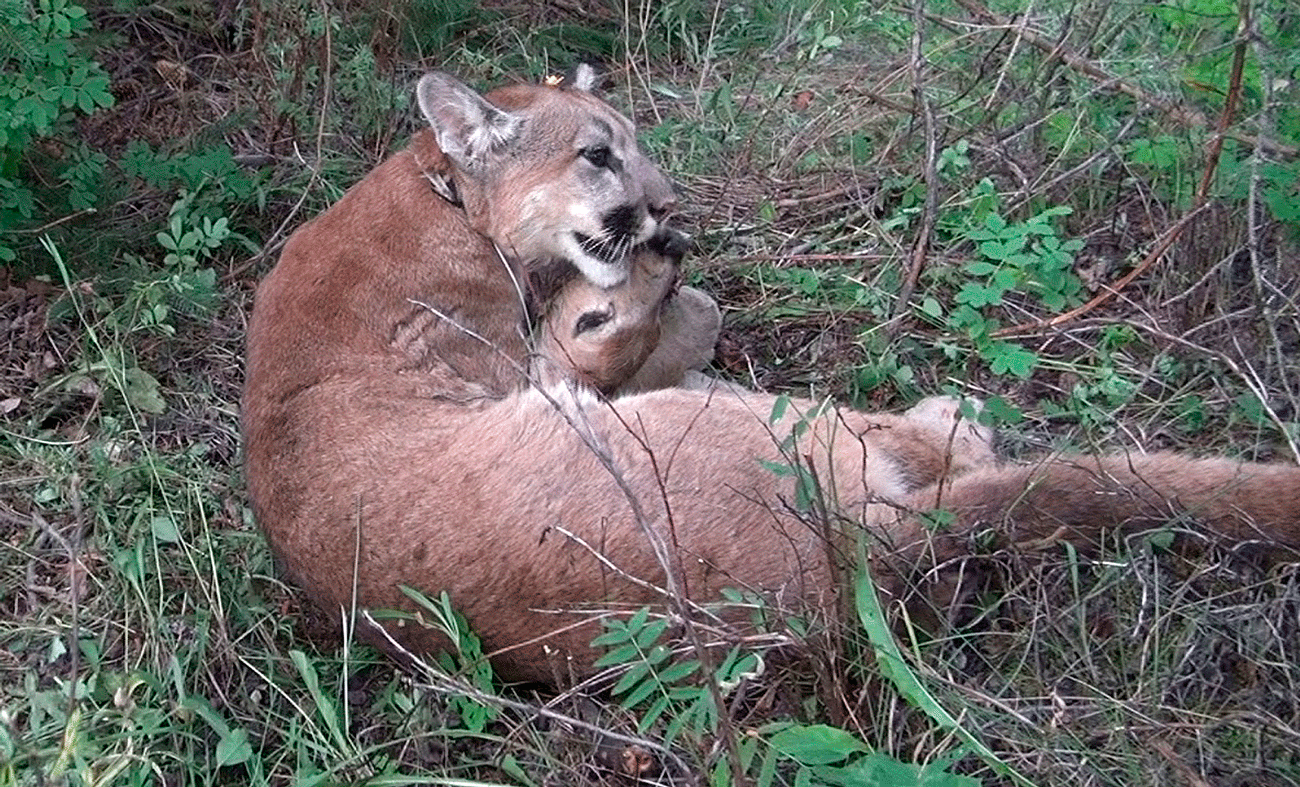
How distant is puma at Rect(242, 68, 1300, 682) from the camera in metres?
3.56

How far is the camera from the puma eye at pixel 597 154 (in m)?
5.11

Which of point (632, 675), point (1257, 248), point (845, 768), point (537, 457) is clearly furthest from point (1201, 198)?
point (632, 675)

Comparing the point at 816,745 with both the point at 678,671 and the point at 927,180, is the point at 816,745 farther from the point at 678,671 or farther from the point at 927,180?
the point at 927,180

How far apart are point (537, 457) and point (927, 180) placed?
5.83 feet

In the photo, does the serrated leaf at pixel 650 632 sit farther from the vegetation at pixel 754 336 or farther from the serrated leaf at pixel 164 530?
the serrated leaf at pixel 164 530

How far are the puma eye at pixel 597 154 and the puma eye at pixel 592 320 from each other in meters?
0.56

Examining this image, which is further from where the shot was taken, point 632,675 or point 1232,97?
point 1232,97

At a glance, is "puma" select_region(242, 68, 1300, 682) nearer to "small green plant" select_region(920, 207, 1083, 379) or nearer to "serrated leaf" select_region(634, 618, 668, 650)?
"serrated leaf" select_region(634, 618, 668, 650)

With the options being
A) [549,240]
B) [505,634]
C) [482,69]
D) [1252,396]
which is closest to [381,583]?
[505,634]

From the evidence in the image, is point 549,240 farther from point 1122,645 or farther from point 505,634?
point 1122,645

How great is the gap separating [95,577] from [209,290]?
1578 millimetres

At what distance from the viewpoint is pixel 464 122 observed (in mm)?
5051

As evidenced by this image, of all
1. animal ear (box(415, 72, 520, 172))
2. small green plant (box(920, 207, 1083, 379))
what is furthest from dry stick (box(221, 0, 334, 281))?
small green plant (box(920, 207, 1083, 379))

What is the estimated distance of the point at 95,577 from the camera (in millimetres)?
4531
